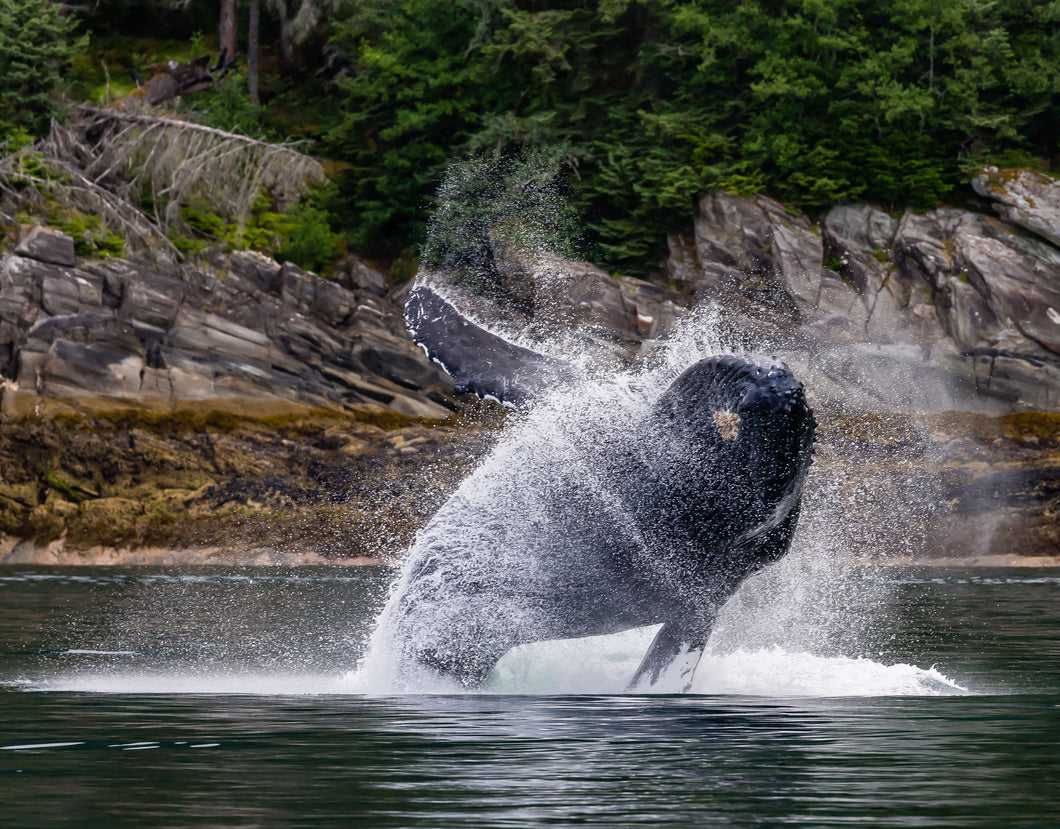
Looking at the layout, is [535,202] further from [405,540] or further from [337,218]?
[405,540]

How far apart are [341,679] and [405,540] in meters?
25.3

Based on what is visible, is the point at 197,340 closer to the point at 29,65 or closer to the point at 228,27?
the point at 29,65

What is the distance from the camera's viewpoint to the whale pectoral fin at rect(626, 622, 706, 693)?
1259 centimetres

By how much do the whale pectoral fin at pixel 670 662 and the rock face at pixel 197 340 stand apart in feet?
95.9

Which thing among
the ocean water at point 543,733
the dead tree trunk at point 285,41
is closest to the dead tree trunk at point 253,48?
the dead tree trunk at point 285,41

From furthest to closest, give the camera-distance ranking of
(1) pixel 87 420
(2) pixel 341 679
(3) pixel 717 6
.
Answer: (3) pixel 717 6 → (1) pixel 87 420 → (2) pixel 341 679

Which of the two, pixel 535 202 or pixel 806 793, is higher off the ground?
pixel 806 793

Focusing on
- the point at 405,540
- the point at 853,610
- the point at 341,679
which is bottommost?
the point at 405,540

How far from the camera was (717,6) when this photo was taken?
50.5 metres

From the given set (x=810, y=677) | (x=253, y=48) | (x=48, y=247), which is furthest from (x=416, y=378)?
(x=810, y=677)

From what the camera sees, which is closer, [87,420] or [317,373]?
[87,420]

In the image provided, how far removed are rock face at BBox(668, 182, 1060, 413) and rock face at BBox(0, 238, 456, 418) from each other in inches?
393

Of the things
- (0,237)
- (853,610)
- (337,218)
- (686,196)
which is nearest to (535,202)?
(686,196)

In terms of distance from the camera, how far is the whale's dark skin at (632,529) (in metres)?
10.5
